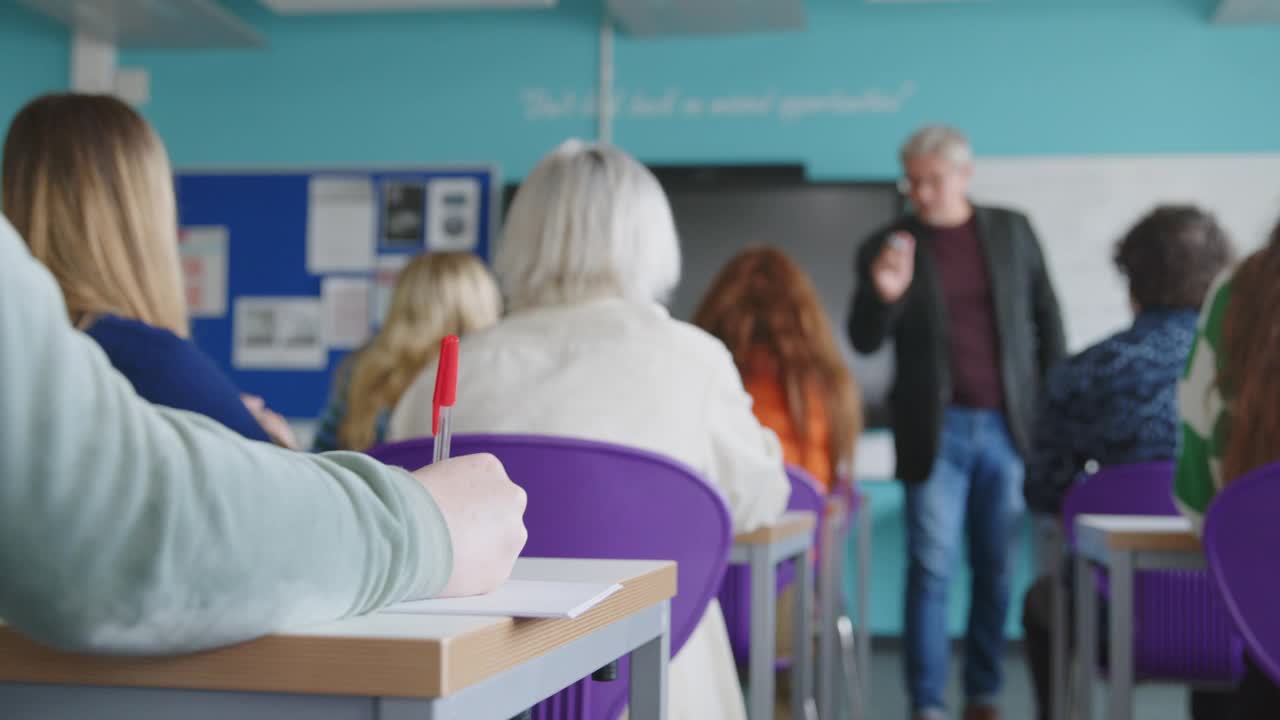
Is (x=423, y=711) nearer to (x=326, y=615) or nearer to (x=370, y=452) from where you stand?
(x=326, y=615)

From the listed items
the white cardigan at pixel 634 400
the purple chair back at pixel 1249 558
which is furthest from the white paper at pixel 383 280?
the purple chair back at pixel 1249 558

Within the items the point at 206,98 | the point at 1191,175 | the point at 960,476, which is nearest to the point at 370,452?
the point at 960,476

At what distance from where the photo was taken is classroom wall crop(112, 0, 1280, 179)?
5836 millimetres

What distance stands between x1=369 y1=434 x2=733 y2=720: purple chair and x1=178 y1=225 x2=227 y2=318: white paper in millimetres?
5190

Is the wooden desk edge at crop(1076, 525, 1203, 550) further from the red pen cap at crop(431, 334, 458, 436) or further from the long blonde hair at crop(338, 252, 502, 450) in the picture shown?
the long blonde hair at crop(338, 252, 502, 450)

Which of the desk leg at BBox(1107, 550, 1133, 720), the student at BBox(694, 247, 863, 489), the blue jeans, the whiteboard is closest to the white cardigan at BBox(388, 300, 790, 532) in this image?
the desk leg at BBox(1107, 550, 1133, 720)

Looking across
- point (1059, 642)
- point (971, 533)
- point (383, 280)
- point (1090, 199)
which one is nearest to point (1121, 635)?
point (1059, 642)

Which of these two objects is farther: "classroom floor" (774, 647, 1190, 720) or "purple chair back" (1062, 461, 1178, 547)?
"classroom floor" (774, 647, 1190, 720)

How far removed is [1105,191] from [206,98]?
4.15 meters

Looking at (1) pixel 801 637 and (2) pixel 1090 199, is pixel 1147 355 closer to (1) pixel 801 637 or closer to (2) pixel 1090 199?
(1) pixel 801 637

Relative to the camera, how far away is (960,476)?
409 cm

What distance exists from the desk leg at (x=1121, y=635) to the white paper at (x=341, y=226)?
4.79m

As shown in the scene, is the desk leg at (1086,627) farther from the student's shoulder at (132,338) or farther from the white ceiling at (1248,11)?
the white ceiling at (1248,11)

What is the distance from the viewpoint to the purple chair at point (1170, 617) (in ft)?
8.43
